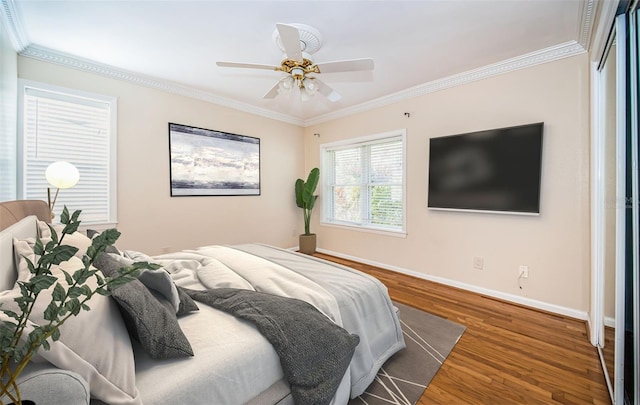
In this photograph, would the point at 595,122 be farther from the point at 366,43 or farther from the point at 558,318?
the point at 366,43

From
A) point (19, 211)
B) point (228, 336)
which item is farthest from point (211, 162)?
point (228, 336)

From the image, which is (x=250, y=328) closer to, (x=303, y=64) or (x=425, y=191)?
(x=303, y=64)

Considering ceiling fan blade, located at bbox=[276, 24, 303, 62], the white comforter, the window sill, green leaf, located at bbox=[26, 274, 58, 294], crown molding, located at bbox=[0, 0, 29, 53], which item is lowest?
the white comforter

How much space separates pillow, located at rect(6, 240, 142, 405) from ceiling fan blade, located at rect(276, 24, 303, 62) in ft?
5.63

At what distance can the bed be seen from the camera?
0.80m

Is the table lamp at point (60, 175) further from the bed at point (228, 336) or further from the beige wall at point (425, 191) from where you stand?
the beige wall at point (425, 191)

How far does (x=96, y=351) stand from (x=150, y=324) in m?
0.17

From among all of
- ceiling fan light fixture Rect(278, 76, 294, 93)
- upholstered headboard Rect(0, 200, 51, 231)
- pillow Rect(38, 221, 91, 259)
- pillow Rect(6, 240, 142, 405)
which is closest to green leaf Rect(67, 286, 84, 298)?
pillow Rect(6, 240, 142, 405)

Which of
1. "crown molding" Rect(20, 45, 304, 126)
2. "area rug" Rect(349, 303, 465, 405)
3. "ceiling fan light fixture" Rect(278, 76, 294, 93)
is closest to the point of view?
"area rug" Rect(349, 303, 465, 405)

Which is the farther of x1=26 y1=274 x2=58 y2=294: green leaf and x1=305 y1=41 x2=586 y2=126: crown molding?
x1=305 y1=41 x2=586 y2=126: crown molding

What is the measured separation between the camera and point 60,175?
6.98 feet

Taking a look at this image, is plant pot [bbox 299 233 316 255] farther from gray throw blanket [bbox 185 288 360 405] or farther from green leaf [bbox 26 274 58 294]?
Result: green leaf [bbox 26 274 58 294]

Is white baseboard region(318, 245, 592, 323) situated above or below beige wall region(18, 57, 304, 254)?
below

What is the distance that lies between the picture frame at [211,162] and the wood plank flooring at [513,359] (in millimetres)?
2897
